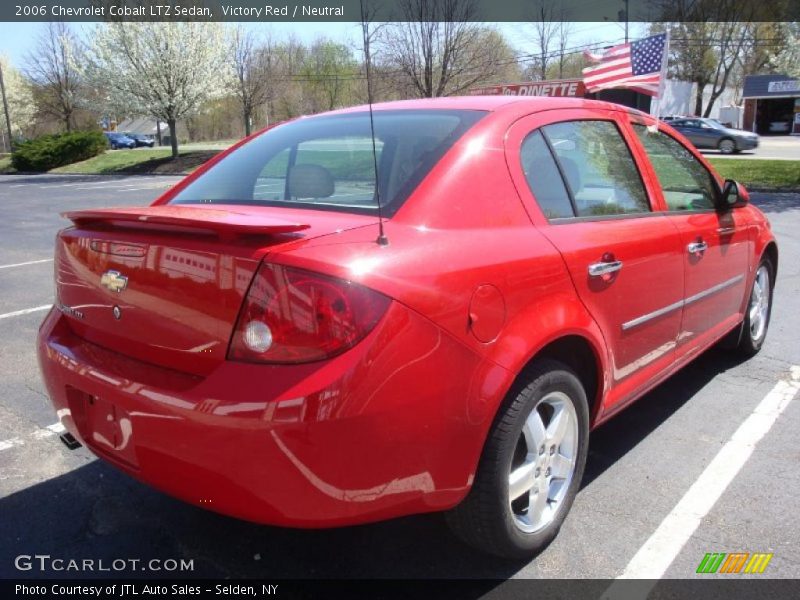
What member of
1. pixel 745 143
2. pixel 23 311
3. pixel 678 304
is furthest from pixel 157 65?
pixel 678 304

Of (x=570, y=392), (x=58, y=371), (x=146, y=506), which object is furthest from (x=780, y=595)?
(x=58, y=371)

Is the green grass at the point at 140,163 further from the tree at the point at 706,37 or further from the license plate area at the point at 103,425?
the license plate area at the point at 103,425

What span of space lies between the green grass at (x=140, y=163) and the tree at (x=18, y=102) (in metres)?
25.6

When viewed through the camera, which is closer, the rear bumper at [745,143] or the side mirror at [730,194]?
the side mirror at [730,194]

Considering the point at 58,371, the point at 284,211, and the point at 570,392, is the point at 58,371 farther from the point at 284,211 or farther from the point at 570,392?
the point at 570,392

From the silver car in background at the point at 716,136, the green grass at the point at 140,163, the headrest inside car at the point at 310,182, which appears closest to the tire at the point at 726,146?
the silver car in background at the point at 716,136

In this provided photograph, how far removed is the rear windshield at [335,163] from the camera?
8.05 feet

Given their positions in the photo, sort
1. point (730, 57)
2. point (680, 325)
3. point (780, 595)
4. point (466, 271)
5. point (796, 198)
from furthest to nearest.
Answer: point (730, 57), point (796, 198), point (680, 325), point (780, 595), point (466, 271)

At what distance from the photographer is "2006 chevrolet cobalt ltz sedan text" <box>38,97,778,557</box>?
186 centimetres

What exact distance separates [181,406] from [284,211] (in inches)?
32.9

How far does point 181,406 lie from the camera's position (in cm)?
193

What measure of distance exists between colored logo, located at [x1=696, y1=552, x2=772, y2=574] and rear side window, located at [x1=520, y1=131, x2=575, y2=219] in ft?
4.58

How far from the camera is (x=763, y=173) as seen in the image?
1842 centimetres

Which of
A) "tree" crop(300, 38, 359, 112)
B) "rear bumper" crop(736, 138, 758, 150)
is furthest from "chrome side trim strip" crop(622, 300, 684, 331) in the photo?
"tree" crop(300, 38, 359, 112)
